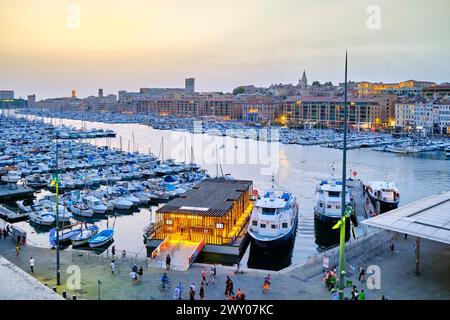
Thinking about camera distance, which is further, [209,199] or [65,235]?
[209,199]

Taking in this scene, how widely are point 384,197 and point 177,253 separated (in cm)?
1241

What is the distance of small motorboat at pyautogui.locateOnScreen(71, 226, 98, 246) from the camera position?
15711 mm

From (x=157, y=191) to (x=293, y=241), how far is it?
9.04 m

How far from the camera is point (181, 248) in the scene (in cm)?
1341

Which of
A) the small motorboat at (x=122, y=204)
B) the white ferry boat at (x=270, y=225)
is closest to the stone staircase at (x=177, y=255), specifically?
the white ferry boat at (x=270, y=225)

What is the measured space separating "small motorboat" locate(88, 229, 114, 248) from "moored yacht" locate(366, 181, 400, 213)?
39.4 ft

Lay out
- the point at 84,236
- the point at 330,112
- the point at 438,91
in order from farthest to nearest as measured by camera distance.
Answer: the point at 438,91 → the point at 330,112 → the point at 84,236

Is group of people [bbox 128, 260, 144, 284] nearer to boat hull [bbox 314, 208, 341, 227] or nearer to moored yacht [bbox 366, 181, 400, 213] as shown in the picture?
boat hull [bbox 314, 208, 341, 227]

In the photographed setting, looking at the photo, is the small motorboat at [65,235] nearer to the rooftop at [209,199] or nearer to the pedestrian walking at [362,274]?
the rooftop at [209,199]

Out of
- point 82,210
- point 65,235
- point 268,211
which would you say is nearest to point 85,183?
point 82,210

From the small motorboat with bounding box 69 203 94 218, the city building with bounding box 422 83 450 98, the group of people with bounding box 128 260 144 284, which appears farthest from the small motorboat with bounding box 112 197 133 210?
the city building with bounding box 422 83 450 98

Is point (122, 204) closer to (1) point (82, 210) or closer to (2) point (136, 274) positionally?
(1) point (82, 210)

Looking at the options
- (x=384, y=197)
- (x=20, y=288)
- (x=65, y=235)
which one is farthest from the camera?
(x=384, y=197)

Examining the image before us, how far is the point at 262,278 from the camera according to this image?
1057cm
